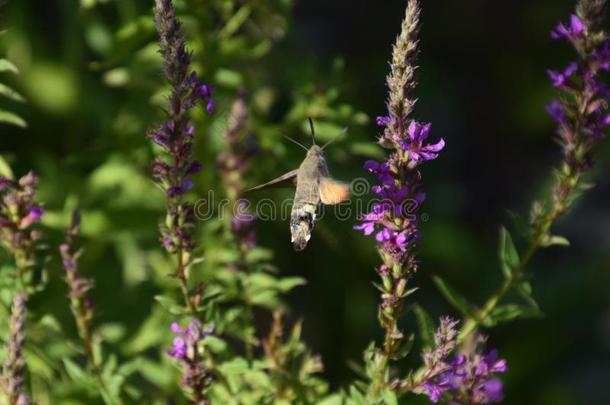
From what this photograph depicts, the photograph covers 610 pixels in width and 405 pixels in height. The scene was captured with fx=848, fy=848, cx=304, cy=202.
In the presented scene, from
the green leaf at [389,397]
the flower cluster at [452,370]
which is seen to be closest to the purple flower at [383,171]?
the flower cluster at [452,370]

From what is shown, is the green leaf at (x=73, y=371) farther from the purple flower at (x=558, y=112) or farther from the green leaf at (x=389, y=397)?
the purple flower at (x=558, y=112)

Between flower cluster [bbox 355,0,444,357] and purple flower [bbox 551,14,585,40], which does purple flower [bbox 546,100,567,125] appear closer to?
purple flower [bbox 551,14,585,40]

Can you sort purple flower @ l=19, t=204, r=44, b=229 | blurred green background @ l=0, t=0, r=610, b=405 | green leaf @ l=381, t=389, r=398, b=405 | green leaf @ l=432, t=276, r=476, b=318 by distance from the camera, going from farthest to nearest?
blurred green background @ l=0, t=0, r=610, b=405 → green leaf @ l=432, t=276, r=476, b=318 → purple flower @ l=19, t=204, r=44, b=229 → green leaf @ l=381, t=389, r=398, b=405

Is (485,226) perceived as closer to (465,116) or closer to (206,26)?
(465,116)

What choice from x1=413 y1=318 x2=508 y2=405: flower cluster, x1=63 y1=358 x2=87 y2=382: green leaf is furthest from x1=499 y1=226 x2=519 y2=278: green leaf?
x1=63 y1=358 x2=87 y2=382: green leaf

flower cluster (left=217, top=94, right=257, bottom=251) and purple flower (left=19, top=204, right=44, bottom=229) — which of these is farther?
flower cluster (left=217, top=94, right=257, bottom=251)

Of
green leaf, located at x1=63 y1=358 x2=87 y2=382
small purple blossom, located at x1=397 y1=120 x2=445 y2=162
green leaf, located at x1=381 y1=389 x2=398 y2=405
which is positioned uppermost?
small purple blossom, located at x1=397 y1=120 x2=445 y2=162

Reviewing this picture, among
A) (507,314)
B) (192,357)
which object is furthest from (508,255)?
(192,357)

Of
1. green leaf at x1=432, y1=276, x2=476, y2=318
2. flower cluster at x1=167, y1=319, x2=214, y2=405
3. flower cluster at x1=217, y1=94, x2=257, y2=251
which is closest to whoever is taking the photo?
flower cluster at x1=167, y1=319, x2=214, y2=405

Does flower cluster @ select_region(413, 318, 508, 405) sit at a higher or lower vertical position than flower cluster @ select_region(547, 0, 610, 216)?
lower
